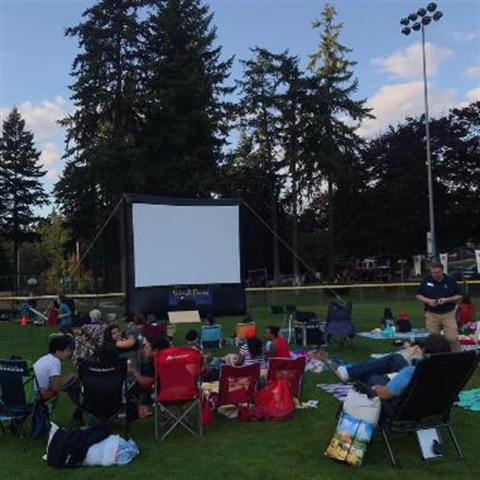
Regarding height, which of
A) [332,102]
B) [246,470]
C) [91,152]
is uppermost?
[332,102]

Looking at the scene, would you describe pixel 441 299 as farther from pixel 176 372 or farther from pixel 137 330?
pixel 137 330

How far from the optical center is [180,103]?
1545 inches

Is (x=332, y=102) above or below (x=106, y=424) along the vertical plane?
above

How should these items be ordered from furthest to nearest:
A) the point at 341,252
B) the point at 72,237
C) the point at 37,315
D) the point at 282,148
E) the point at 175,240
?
the point at 341,252 < the point at 282,148 < the point at 72,237 < the point at 37,315 < the point at 175,240

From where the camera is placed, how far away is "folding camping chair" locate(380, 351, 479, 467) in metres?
5.71

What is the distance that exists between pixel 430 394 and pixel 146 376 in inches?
137

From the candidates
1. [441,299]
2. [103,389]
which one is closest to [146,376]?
[103,389]

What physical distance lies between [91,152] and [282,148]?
47.7 ft

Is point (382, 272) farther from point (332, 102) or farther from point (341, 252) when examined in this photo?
point (332, 102)

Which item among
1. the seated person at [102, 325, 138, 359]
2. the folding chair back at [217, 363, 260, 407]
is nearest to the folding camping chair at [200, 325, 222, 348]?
the seated person at [102, 325, 138, 359]

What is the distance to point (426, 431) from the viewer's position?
237 inches

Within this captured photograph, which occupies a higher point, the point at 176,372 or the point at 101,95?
the point at 101,95

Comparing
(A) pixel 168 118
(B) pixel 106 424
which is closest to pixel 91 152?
(A) pixel 168 118

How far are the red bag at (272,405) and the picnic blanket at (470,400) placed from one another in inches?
79.0
